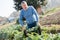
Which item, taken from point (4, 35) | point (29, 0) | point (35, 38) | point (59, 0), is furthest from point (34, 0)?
point (59, 0)

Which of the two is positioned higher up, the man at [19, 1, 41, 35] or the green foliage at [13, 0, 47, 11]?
the man at [19, 1, 41, 35]

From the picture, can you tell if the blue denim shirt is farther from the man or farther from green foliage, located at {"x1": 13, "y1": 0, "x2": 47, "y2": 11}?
green foliage, located at {"x1": 13, "y1": 0, "x2": 47, "y2": 11}

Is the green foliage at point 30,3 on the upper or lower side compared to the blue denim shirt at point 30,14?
lower

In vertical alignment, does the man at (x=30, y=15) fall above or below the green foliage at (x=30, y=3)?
above

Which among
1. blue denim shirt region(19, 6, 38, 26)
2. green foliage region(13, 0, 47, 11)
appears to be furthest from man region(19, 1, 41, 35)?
green foliage region(13, 0, 47, 11)

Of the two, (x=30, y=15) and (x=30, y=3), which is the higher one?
(x=30, y=15)

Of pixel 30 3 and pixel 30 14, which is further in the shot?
pixel 30 3

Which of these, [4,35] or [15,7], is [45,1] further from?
[4,35]

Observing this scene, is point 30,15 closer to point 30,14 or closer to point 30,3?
point 30,14

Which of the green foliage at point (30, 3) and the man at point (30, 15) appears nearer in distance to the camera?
the man at point (30, 15)

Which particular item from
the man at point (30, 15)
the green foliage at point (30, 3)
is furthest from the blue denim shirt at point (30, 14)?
the green foliage at point (30, 3)

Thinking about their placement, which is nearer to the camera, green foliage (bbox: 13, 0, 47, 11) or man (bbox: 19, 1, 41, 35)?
man (bbox: 19, 1, 41, 35)

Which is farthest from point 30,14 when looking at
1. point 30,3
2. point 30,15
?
point 30,3

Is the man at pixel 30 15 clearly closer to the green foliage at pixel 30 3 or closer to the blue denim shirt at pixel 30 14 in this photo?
the blue denim shirt at pixel 30 14
